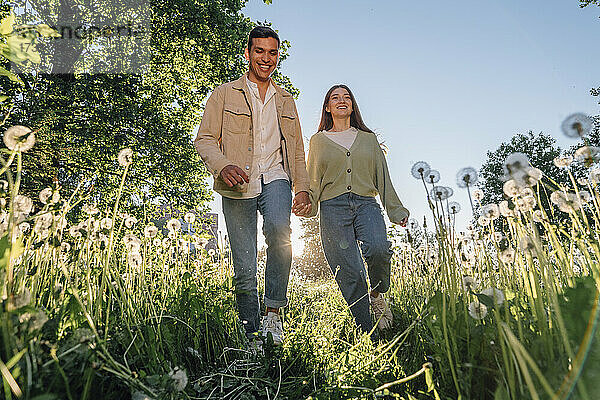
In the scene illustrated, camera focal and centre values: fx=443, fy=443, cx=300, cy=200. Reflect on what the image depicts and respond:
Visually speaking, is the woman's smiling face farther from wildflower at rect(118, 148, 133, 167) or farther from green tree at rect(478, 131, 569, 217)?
green tree at rect(478, 131, 569, 217)

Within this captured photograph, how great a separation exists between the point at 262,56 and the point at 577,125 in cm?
257

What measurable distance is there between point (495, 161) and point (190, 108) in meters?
26.7

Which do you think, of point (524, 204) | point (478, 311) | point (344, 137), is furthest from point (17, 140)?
point (344, 137)

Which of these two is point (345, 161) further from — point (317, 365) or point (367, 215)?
point (317, 365)

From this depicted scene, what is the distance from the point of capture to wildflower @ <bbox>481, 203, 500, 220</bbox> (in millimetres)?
2113

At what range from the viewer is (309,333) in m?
2.73

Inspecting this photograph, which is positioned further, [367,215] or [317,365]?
[367,215]

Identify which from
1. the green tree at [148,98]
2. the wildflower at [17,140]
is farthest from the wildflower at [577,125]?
the green tree at [148,98]

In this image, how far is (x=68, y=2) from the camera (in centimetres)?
1167

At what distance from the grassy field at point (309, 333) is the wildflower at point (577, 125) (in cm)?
22

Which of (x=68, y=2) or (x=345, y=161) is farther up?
(x=68, y=2)

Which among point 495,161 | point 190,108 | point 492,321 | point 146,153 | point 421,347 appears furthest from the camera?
point 495,161

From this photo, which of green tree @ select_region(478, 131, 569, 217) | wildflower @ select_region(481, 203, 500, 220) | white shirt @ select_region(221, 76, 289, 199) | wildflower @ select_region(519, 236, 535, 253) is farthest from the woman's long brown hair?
green tree @ select_region(478, 131, 569, 217)

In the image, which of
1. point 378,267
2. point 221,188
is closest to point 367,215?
point 378,267
